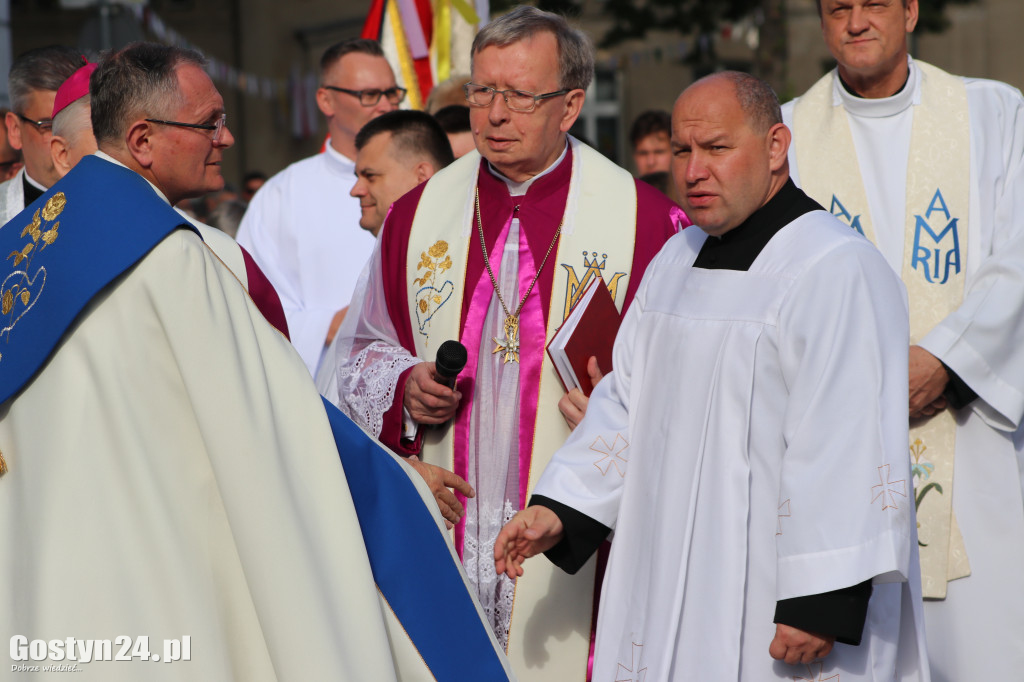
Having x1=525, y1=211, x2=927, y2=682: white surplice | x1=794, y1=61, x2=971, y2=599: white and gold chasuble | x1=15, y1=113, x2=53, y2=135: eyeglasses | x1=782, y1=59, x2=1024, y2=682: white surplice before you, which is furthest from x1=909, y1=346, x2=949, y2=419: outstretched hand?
x1=15, y1=113, x2=53, y2=135: eyeglasses

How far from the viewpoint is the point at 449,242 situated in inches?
171

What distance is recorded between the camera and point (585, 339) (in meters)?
3.82

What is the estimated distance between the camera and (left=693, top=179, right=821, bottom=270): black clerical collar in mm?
3354

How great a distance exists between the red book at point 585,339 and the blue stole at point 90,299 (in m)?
0.83

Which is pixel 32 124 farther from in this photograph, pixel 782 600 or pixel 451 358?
pixel 782 600

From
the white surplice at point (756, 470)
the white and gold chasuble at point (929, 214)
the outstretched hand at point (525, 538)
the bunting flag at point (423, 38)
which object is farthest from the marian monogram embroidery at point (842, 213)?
the bunting flag at point (423, 38)

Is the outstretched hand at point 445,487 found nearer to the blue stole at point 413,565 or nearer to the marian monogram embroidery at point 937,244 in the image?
the blue stole at point 413,565

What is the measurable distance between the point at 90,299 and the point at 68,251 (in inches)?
5.8

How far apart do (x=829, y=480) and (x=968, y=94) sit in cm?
202

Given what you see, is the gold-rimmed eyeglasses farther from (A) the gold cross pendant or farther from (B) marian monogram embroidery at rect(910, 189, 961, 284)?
(B) marian monogram embroidery at rect(910, 189, 961, 284)

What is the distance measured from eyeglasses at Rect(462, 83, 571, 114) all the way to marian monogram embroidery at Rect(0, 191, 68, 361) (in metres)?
1.50

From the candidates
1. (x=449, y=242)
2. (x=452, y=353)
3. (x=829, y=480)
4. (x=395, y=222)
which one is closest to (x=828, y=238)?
(x=829, y=480)

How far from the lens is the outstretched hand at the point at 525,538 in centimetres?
→ 338

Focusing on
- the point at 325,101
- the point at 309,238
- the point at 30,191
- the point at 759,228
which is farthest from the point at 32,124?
the point at 759,228
